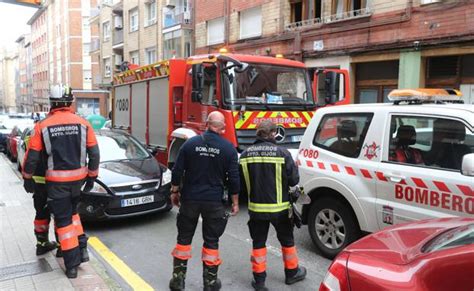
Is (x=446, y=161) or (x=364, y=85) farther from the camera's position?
(x=364, y=85)

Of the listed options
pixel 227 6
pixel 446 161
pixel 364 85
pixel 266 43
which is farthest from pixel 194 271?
pixel 227 6

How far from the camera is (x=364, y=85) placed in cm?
1389

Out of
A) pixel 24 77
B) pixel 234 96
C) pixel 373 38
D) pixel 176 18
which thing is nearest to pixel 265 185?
pixel 234 96

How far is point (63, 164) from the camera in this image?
419 cm

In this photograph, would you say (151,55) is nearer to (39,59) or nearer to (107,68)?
(107,68)

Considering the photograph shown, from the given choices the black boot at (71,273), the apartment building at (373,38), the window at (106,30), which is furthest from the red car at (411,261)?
the window at (106,30)

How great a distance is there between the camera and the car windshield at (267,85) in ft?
23.7

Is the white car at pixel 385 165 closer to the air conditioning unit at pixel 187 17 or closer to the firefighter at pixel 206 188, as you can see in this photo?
the firefighter at pixel 206 188

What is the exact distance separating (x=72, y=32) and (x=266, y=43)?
43.4 m

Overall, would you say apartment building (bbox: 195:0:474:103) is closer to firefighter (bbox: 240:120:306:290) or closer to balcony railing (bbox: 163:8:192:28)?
balcony railing (bbox: 163:8:192:28)

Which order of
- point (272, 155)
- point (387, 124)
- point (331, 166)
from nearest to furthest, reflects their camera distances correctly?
point (272, 155) → point (387, 124) → point (331, 166)

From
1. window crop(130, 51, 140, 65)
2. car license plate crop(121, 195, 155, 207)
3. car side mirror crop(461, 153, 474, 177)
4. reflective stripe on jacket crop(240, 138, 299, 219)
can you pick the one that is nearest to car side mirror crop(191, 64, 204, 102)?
car license plate crop(121, 195, 155, 207)

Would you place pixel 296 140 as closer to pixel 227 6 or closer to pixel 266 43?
pixel 266 43

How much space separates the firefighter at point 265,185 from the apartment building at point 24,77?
265 feet
